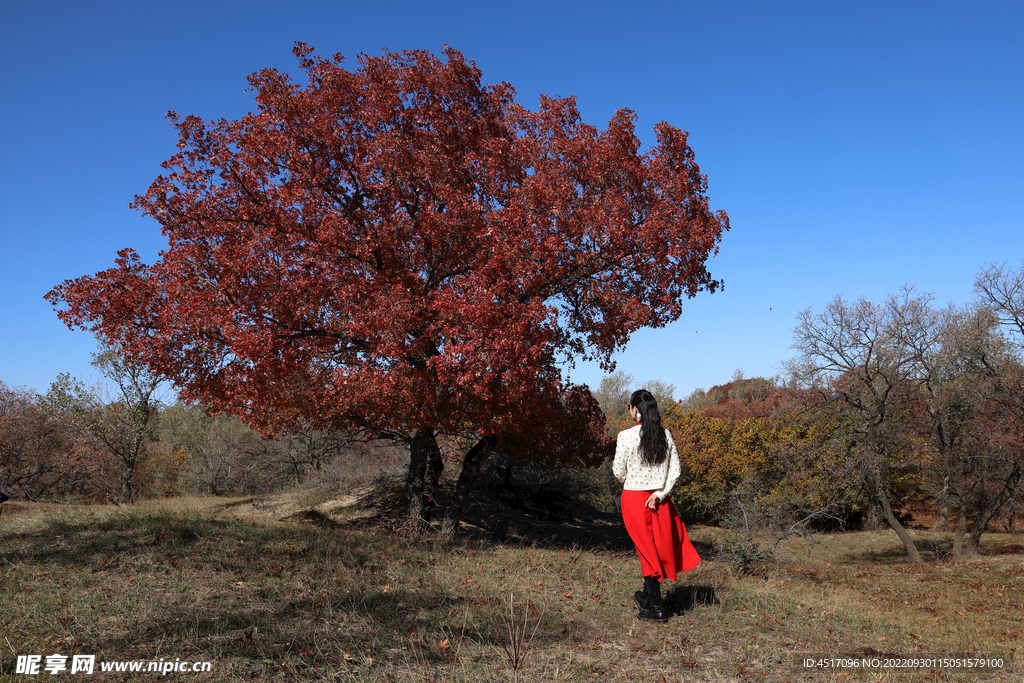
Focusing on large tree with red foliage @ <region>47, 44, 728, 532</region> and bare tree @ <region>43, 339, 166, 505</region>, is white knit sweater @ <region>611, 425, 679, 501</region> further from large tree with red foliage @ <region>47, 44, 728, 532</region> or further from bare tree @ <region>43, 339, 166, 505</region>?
bare tree @ <region>43, 339, 166, 505</region>

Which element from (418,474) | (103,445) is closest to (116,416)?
(103,445)

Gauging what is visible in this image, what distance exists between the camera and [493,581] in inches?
286

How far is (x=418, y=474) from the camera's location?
11.9 metres

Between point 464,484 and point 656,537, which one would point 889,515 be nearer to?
point 464,484

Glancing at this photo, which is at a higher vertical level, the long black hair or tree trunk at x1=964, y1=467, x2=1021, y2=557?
the long black hair

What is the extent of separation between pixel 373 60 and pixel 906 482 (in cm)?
3344

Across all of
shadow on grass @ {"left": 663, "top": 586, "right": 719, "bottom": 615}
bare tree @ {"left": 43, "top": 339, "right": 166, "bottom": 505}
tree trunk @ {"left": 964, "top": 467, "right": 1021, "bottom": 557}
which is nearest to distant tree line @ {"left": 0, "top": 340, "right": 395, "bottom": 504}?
bare tree @ {"left": 43, "top": 339, "right": 166, "bottom": 505}

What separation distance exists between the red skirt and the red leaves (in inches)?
129

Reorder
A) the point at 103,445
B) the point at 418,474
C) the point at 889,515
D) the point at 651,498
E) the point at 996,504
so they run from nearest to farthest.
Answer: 1. the point at 651,498
2. the point at 418,474
3. the point at 996,504
4. the point at 889,515
5. the point at 103,445

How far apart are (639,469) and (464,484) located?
260 inches

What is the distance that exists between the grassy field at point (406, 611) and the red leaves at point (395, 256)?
238 cm

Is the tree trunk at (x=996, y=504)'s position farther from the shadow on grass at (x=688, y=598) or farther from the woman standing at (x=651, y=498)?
the woman standing at (x=651, y=498)

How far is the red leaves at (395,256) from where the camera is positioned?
900cm

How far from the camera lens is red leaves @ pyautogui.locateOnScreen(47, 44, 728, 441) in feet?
29.5
